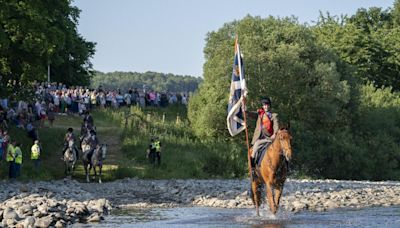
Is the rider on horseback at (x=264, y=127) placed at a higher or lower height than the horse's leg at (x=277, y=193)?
higher

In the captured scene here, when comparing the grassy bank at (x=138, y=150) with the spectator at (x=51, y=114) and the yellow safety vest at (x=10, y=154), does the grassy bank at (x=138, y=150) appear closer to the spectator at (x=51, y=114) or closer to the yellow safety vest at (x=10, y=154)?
the spectator at (x=51, y=114)

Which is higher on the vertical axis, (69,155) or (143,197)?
(69,155)

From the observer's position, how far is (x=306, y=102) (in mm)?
56719

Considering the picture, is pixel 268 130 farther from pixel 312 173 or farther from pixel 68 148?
pixel 312 173

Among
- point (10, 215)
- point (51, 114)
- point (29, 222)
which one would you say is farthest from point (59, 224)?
point (51, 114)

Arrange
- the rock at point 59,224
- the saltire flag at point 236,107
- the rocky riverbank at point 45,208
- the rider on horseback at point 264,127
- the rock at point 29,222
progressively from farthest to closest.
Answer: the saltire flag at point 236,107 < the rider on horseback at point 264,127 < the rocky riverbank at point 45,208 < the rock at point 59,224 < the rock at point 29,222

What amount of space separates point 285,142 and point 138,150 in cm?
2618

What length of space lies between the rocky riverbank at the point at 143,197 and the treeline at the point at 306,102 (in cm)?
1121

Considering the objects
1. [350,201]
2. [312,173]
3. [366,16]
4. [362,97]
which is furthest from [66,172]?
[366,16]

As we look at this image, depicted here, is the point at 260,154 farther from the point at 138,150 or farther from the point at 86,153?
the point at 138,150

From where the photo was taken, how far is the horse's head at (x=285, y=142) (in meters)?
22.4

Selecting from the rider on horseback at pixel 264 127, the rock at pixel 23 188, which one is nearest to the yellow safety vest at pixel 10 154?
the rock at pixel 23 188

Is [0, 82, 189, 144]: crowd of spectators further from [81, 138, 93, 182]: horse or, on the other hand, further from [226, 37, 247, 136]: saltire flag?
[226, 37, 247, 136]: saltire flag

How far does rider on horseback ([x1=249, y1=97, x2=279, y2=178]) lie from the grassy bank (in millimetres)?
18861
